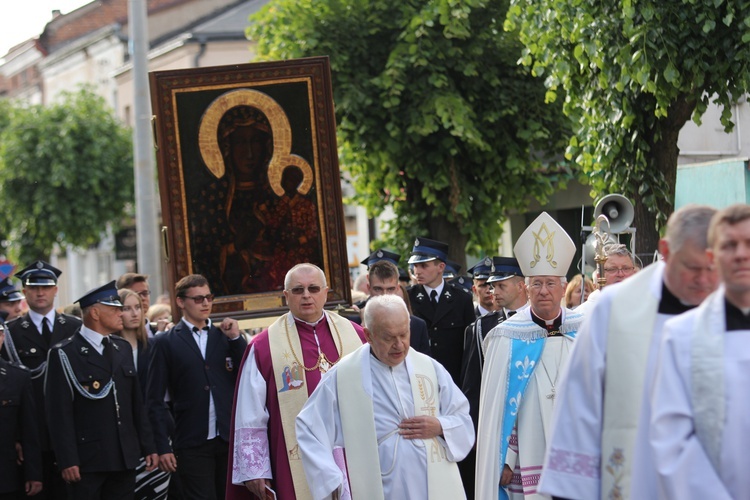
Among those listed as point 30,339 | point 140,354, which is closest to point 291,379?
point 140,354

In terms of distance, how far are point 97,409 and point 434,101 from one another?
8523 millimetres

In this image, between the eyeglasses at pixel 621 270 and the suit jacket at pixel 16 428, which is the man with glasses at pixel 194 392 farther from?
the eyeglasses at pixel 621 270

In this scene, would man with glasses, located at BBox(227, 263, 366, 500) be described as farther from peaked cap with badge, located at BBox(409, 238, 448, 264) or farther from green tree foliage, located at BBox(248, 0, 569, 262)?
green tree foliage, located at BBox(248, 0, 569, 262)

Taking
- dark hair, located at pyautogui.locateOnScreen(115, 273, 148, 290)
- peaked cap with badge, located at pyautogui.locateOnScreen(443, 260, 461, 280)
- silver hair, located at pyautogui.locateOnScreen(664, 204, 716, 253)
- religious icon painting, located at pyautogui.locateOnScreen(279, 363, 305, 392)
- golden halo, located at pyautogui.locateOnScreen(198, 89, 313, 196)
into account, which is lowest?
religious icon painting, located at pyautogui.locateOnScreen(279, 363, 305, 392)

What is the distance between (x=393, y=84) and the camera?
17.3 m

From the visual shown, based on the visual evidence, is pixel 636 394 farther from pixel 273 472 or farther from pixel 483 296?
pixel 483 296

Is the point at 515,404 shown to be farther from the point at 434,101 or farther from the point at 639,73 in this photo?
the point at 434,101

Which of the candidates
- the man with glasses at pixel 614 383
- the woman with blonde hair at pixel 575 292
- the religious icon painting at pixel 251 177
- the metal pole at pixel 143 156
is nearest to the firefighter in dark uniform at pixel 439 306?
the religious icon painting at pixel 251 177

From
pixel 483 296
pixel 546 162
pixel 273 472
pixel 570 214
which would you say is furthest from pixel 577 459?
pixel 570 214

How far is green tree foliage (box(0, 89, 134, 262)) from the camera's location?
114 ft

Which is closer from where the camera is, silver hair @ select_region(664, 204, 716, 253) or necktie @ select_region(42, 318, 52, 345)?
silver hair @ select_region(664, 204, 716, 253)

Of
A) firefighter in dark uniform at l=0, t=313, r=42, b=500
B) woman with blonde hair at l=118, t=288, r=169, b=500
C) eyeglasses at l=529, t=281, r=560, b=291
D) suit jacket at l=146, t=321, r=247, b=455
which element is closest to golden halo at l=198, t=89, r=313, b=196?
woman with blonde hair at l=118, t=288, r=169, b=500

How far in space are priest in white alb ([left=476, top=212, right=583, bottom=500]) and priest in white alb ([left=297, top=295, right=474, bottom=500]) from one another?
42 cm

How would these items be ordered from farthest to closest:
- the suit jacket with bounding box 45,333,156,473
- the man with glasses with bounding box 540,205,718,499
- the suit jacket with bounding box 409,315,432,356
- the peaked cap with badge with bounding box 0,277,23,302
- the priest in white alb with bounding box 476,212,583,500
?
the peaked cap with badge with bounding box 0,277,23,302
the suit jacket with bounding box 409,315,432,356
the suit jacket with bounding box 45,333,156,473
the priest in white alb with bounding box 476,212,583,500
the man with glasses with bounding box 540,205,718,499
